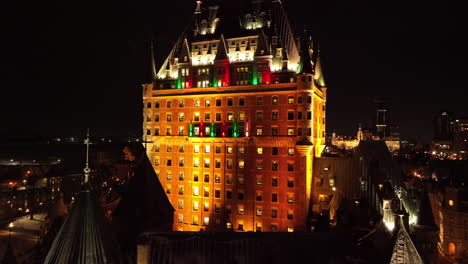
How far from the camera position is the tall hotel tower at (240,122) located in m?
51.6

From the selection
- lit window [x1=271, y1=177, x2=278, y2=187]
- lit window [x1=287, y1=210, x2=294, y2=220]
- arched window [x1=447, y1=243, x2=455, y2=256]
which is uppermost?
lit window [x1=271, y1=177, x2=278, y2=187]

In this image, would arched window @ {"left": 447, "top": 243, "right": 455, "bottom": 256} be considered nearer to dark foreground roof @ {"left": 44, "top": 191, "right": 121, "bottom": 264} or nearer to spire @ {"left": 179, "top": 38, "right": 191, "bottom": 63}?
dark foreground roof @ {"left": 44, "top": 191, "right": 121, "bottom": 264}

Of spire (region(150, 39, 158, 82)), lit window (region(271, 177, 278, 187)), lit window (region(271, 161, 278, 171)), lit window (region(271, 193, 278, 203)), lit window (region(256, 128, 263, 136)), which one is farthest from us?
spire (region(150, 39, 158, 82))

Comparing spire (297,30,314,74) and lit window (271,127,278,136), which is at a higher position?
spire (297,30,314,74)

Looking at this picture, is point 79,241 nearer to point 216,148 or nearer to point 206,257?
point 206,257

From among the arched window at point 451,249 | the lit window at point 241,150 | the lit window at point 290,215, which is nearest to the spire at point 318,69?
the lit window at point 241,150

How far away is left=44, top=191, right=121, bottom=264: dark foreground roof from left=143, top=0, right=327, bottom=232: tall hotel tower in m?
36.1

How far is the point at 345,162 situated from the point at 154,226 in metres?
36.2

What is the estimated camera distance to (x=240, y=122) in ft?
180

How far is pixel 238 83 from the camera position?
55.4 m

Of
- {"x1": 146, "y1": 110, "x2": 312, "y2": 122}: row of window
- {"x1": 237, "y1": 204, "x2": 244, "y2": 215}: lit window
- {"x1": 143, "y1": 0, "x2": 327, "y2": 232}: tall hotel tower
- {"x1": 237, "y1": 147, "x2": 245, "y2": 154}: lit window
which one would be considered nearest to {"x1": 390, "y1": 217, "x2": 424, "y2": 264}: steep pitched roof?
{"x1": 143, "y1": 0, "x2": 327, "y2": 232}: tall hotel tower

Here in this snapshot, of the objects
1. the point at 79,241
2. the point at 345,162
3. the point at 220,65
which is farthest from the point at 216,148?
the point at 79,241

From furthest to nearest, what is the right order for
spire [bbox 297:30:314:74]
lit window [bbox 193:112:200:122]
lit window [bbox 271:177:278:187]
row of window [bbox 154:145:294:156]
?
lit window [bbox 193:112:200:122] → row of window [bbox 154:145:294:156] → lit window [bbox 271:177:278:187] → spire [bbox 297:30:314:74]

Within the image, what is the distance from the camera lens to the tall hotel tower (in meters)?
51.6
